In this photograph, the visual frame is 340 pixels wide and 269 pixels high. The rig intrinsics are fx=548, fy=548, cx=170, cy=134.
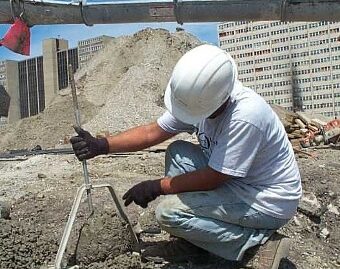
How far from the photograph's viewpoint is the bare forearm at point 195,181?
2.62 m

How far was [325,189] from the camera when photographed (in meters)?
4.79

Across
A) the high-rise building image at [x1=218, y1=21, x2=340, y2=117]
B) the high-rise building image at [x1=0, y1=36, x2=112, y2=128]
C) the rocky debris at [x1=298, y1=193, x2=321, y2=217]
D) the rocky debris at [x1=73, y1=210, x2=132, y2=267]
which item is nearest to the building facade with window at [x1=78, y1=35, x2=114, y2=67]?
the high-rise building image at [x1=0, y1=36, x2=112, y2=128]

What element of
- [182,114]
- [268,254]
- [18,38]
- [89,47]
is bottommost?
[89,47]

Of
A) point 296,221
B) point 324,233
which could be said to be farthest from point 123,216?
point 324,233

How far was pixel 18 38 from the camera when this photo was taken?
670cm

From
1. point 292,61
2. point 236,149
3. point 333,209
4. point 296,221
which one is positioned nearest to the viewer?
point 236,149

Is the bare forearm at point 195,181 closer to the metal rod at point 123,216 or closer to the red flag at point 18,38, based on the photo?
the metal rod at point 123,216

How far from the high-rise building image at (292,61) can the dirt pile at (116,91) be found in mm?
2773

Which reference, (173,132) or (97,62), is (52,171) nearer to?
(173,132)

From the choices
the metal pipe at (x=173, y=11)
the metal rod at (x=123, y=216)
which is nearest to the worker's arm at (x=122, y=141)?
the metal rod at (x=123, y=216)

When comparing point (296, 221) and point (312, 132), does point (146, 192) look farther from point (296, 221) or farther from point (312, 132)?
point (312, 132)

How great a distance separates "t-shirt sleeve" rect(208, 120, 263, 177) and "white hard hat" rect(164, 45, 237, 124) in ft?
0.49

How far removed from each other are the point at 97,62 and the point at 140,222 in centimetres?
1727

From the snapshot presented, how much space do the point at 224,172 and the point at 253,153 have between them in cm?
16
